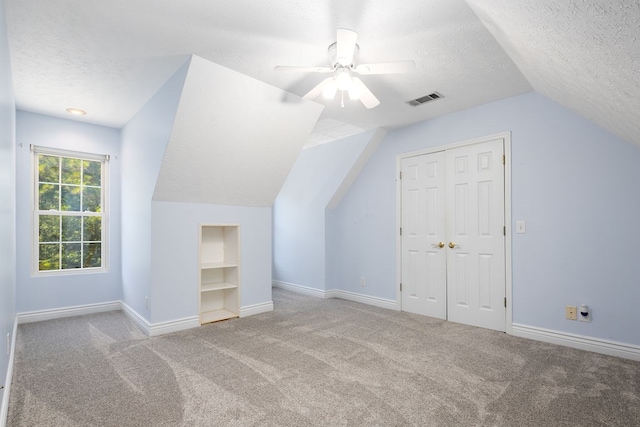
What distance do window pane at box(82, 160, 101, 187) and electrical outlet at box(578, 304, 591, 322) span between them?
5.56 metres

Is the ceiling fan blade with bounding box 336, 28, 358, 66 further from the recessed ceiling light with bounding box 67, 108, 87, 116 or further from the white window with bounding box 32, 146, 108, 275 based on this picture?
the white window with bounding box 32, 146, 108, 275

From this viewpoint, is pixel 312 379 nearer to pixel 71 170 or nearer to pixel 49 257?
pixel 49 257

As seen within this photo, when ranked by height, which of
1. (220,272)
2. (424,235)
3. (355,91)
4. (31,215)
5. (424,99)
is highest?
(424,99)

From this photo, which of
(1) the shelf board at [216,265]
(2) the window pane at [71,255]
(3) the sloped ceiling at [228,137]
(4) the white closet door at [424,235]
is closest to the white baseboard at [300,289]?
(4) the white closet door at [424,235]

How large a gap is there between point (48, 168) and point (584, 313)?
590 cm

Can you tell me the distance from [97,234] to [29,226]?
675 millimetres

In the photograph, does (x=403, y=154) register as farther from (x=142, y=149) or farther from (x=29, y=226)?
(x=29, y=226)

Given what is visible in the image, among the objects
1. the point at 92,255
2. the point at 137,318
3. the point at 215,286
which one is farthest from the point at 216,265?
the point at 92,255

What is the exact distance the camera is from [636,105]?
5.85 feet

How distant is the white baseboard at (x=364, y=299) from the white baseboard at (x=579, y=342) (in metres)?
1.44

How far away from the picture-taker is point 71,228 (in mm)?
3990

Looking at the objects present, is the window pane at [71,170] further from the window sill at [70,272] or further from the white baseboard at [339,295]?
the white baseboard at [339,295]

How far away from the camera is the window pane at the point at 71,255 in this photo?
12.9 feet

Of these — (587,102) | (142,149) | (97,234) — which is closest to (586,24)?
(587,102)
